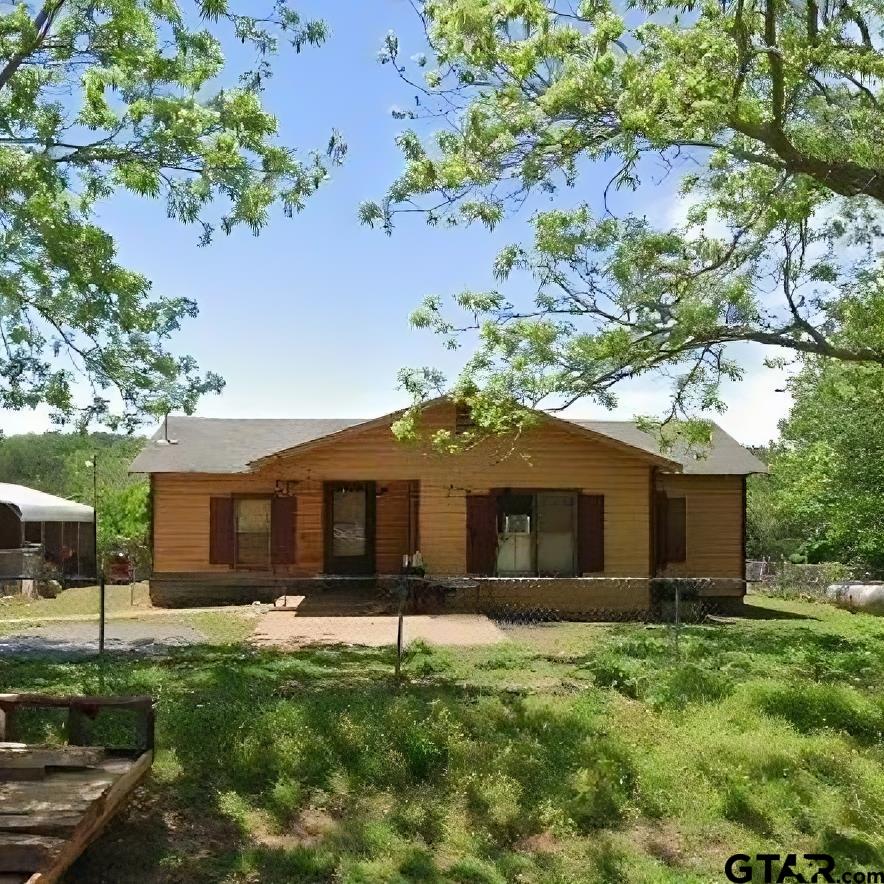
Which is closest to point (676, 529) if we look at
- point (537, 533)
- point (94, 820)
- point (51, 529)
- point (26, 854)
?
point (537, 533)

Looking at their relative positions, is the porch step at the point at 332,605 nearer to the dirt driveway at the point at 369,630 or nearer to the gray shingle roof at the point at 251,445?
the dirt driveway at the point at 369,630

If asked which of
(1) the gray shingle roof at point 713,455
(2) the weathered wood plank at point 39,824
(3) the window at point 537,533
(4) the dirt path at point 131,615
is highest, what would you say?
(1) the gray shingle roof at point 713,455

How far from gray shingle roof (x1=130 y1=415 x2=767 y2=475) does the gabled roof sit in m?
5.99

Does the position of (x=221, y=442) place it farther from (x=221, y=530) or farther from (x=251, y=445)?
(x=221, y=530)

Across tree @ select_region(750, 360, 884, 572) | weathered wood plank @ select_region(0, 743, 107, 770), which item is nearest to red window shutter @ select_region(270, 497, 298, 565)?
weathered wood plank @ select_region(0, 743, 107, 770)

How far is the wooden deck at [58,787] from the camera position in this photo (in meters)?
4.72

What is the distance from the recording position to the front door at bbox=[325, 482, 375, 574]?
21.4 metres

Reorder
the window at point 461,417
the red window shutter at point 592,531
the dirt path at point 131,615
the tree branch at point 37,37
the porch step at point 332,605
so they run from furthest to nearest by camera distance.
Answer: the red window shutter at point 592,531
the window at point 461,417
the porch step at point 332,605
the dirt path at point 131,615
the tree branch at point 37,37

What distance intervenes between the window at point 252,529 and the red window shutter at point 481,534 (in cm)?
487

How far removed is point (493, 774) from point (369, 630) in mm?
8432

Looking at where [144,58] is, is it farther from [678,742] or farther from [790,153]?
[678,742]

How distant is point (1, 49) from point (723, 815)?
10.9 meters

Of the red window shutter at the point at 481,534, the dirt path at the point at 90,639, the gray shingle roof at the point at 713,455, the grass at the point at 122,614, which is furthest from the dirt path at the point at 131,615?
the gray shingle roof at the point at 713,455

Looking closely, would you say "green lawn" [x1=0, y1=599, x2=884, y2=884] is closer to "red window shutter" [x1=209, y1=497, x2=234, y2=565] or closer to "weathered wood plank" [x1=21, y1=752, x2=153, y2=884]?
"weathered wood plank" [x1=21, y1=752, x2=153, y2=884]
